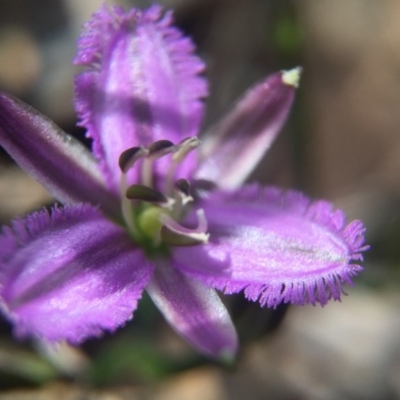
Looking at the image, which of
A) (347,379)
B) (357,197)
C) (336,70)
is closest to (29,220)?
(347,379)

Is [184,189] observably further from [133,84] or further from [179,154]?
[133,84]

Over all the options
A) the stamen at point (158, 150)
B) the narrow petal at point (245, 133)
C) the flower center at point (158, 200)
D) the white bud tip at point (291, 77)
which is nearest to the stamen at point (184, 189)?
the flower center at point (158, 200)

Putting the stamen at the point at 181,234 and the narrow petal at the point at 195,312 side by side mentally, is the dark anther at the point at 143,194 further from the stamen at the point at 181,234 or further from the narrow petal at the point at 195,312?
the narrow petal at the point at 195,312

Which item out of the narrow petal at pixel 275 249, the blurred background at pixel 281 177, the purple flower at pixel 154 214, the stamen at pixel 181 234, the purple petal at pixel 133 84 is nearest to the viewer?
the purple flower at pixel 154 214

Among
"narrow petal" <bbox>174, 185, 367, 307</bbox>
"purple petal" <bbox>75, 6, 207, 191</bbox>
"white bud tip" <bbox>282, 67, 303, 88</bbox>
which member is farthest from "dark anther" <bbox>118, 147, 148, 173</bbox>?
"white bud tip" <bbox>282, 67, 303, 88</bbox>

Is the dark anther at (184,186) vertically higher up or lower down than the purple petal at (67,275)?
higher up

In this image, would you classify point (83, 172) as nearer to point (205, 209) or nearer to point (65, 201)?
point (65, 201)

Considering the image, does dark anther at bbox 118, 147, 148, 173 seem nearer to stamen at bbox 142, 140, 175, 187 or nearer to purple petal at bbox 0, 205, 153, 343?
stamen at bbox 142, 140, 175, 187

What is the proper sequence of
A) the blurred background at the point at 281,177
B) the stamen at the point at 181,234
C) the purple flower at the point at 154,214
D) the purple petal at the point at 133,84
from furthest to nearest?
the blurred background at the point at 281,177, the purple petal at the point at 133,84, the stamen at the point at 181,234, the purple flower at the point at 154,214
